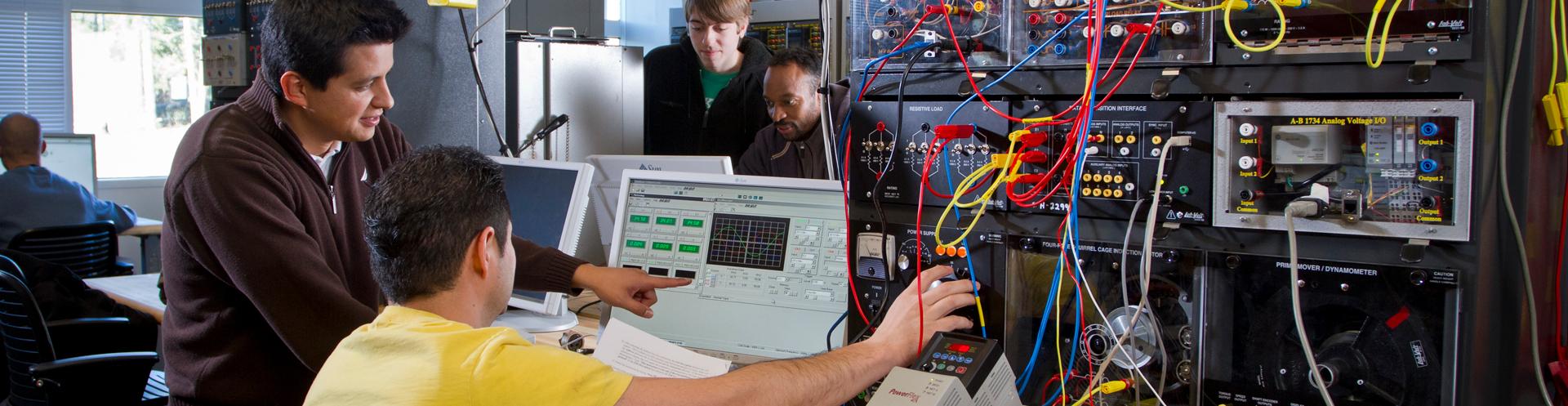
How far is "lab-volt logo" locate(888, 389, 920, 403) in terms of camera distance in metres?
1.28

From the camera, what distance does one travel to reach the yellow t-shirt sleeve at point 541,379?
3.89 ft

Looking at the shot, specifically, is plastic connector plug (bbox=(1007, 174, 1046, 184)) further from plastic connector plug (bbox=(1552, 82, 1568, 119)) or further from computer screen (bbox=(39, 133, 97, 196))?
computer screen (bbox=(39, 133, 97, 196))

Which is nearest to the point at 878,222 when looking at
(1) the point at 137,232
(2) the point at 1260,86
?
(2) the point at 1260,86

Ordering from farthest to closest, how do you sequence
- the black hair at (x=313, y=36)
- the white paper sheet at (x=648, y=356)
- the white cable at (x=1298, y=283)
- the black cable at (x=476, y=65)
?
the black cable at (x=476, y=65)
the white paper sheet at (x=648, y=356)
the black hair at (x=313, y=36)
the white cable at (x=1298, y=283)

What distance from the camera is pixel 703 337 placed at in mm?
2010

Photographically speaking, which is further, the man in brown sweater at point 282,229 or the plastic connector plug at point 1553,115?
the man in brown sweater at point 282,229

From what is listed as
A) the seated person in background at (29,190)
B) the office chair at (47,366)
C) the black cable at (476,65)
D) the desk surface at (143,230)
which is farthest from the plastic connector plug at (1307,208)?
the desk surface at (143,230)

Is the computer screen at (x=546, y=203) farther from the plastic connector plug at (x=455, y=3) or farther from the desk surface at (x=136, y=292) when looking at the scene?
the desk surface at (x=136, y=292)

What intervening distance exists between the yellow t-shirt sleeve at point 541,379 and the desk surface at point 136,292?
2.14 metres

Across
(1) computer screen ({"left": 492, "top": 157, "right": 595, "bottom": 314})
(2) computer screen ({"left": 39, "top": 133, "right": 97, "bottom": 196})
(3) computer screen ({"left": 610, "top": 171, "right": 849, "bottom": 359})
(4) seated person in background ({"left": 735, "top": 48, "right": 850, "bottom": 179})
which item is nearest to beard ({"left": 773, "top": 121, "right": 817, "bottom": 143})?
(4) seated person in background ({"left": 735, "top": 48, "right": 850, "bottom": 179})

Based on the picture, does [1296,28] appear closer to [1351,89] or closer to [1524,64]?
[1351,89]

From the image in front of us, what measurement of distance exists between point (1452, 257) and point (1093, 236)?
391 mm

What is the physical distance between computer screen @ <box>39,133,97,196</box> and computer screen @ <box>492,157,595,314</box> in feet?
11.6

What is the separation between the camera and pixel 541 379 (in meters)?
1.20
